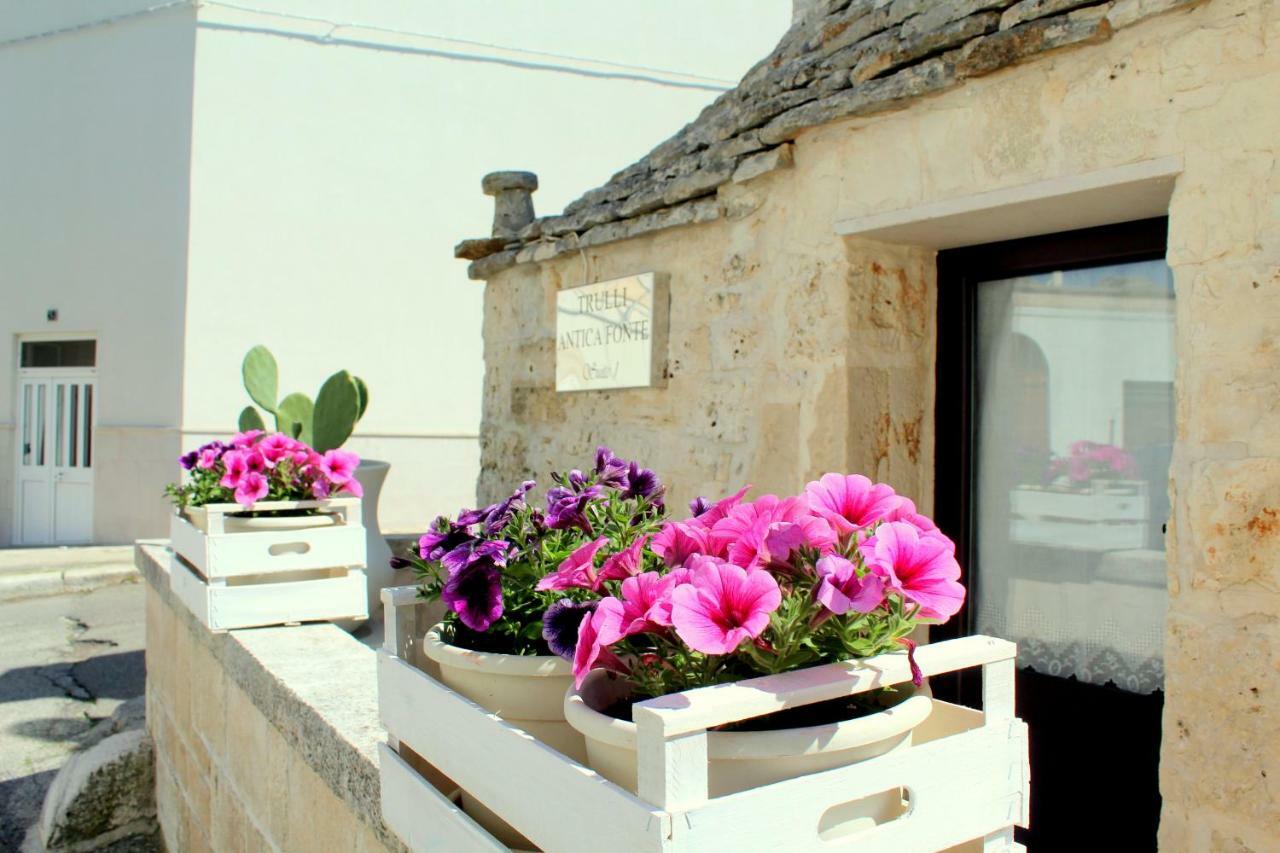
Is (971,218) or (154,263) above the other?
(154,263)

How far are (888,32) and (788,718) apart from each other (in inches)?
76.3

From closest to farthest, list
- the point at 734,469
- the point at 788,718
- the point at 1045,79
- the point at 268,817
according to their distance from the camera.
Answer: the point at 788,718 → the point at 1045,79 → the point at 268,817 → the point at 734,469

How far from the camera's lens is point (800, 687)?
3.10ft

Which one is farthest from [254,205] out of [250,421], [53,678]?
[250,421]

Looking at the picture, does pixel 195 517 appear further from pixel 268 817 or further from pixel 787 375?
pixel 787 375

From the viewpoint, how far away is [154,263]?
10539mm

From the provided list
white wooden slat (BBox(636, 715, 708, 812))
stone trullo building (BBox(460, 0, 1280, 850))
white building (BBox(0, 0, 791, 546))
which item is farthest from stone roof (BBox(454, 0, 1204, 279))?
white building (BBox(0, 0, 791, 546))

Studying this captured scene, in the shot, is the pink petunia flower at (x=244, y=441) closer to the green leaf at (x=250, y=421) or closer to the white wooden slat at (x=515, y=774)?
the green leaf at (x=250, y=421)

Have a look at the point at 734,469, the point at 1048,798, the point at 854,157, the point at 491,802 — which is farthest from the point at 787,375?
the point at 491,802

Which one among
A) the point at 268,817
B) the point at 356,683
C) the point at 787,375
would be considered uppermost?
the point at 787,375

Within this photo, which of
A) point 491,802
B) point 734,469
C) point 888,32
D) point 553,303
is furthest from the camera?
point 553,303

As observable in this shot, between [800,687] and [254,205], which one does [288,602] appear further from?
[254,205]

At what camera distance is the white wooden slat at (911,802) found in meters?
0.88

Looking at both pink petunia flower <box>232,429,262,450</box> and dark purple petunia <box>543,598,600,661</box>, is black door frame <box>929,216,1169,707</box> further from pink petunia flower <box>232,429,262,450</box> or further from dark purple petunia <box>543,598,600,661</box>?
pink petunia flower <box>232,429,262,450</box>
